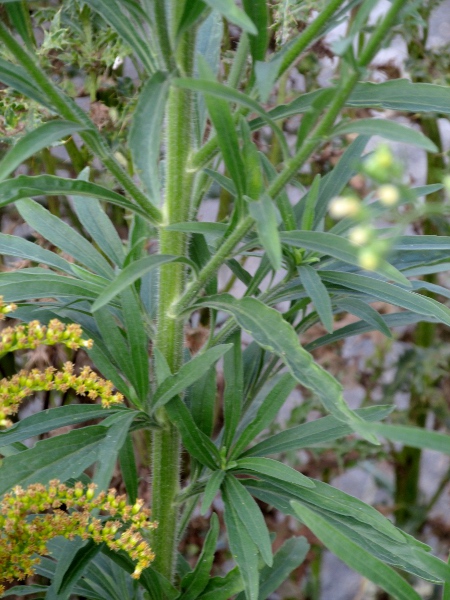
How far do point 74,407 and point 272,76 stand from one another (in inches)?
13.2

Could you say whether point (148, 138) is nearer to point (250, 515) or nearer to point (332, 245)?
point (332, 245)

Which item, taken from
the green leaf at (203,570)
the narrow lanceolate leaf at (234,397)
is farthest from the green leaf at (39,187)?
the green leaf at (203,570)

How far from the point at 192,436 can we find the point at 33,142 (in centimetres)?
30

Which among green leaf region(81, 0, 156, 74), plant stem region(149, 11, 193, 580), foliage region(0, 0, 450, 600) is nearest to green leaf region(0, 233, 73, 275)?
foliage region(0, 0, 450, 600)

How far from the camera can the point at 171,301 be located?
2.13 ft

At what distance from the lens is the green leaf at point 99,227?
0.73 m

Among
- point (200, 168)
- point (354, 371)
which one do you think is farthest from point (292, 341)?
point (354, 371)

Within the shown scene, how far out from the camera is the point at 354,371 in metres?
1.26

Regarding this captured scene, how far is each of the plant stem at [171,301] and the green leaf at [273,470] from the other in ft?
0.26

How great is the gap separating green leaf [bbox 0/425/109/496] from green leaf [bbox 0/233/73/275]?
17cm

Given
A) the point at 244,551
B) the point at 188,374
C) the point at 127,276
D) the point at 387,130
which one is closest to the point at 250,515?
the point at 244,551

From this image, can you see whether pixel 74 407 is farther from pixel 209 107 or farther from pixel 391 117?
pixel 391 117

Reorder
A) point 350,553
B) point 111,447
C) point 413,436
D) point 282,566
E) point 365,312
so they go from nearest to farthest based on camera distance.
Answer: point 413,436 < point 350,553 < point 111,447 < point 365,312 < point 282,566

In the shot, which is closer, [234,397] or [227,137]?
[227,137]
